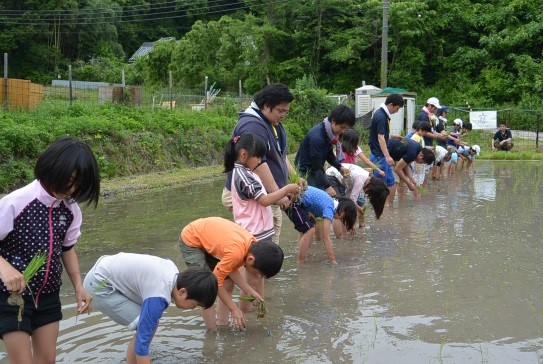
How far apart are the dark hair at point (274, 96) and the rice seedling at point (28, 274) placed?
312cm

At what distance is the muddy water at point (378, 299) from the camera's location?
202 inches

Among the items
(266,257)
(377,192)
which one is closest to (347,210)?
(377,192)

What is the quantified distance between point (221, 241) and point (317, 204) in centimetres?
251

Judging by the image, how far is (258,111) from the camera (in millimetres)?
6621

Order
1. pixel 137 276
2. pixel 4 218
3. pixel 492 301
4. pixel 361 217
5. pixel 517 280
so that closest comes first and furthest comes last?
pixel 4 218 → pixel 137 276 → pixel 492 301 → pixel 517 280 → pixel 361 217

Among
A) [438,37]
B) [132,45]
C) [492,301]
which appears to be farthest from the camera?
[132,45]

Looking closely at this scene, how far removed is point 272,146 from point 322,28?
33859 millimetres

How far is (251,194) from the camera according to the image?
19.5 feet

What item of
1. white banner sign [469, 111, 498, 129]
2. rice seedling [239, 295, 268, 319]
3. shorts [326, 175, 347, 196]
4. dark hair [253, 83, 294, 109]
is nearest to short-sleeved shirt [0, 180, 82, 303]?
rice seedling [239, 295, 268, 319]

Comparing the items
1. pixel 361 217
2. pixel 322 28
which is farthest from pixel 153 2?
pixel 361 217

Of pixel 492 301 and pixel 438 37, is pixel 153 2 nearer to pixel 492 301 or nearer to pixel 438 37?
pixel 438 37

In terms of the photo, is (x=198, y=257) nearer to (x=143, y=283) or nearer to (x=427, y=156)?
(x=143, y=283)

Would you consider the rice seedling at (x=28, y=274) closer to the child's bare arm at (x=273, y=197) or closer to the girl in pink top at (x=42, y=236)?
the girl in pink top at (x=42, y=236)

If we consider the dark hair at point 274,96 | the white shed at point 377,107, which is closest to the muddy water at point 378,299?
the dark hair at point 274,96
